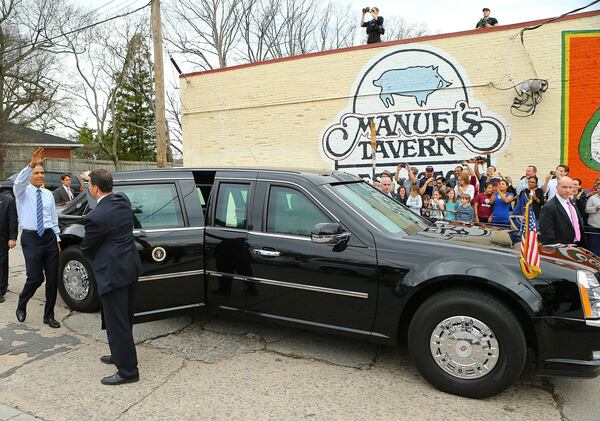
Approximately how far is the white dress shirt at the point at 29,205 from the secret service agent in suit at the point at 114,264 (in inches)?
68.8

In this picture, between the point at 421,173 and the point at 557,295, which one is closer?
the point at 557,295

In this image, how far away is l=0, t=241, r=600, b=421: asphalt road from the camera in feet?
10.4

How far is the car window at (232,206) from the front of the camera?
4.25 metres

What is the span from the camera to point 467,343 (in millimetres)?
3301

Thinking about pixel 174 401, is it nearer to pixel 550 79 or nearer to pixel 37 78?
pixel 550 79

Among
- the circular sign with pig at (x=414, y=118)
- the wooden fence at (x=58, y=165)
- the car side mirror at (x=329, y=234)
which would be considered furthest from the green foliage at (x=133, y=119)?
the car side mirror at (x=329, y=234)

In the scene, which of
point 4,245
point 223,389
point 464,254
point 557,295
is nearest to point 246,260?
point 223,389

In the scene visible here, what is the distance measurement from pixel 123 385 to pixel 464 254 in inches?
113

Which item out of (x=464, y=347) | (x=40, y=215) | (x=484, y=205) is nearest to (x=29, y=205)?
(x=40, y=215)

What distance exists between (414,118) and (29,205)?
899 cm

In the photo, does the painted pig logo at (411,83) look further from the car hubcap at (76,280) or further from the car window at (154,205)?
the car hubcap at (76,280)

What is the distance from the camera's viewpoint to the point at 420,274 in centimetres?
342

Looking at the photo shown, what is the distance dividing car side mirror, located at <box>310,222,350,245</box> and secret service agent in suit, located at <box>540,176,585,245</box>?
310 centimetres

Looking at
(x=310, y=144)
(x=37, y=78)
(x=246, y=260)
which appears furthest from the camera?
(x=37, y=78)
